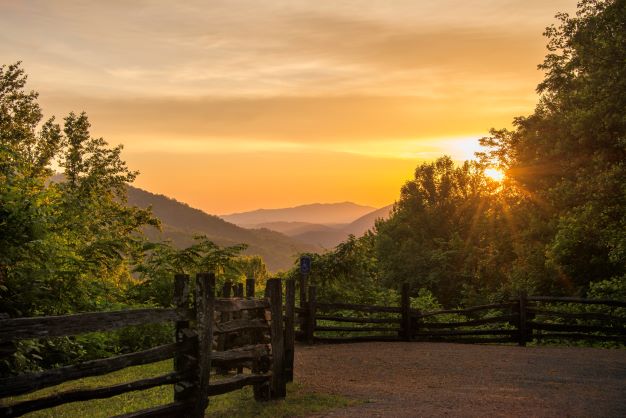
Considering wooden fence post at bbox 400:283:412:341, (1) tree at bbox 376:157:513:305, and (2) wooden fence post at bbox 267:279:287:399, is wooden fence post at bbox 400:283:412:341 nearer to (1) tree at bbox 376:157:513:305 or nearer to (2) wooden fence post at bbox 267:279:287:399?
(2) wooden fence post at bbox 267:279:287:399

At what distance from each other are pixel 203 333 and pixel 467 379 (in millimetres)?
6527

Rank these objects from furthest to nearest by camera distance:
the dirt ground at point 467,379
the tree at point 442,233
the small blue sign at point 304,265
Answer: the tree at point 442,233 < the small blue sign at point 304,265 < the dirt ground at point 467,379

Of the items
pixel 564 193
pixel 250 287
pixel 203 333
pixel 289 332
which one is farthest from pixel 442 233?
pixel 203 333

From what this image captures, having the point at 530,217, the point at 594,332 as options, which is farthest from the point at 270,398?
the point at 530,217

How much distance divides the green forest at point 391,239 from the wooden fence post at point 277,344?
3.87m

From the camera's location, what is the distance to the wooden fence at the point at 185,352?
5.82 metres

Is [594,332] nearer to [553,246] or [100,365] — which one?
[553,246]

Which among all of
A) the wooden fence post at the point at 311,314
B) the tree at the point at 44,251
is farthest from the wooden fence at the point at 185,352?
the wooden fence post at the point at 311,314

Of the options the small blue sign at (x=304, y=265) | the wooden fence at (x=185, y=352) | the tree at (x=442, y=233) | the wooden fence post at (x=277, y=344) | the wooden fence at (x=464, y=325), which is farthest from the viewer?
the tree at (x=442, y=233)

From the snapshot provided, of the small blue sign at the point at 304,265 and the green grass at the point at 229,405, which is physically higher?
the small blue sign at the point at 304,265

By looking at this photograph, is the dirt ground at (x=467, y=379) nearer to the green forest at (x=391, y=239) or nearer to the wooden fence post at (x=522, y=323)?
the wooden fence post at (x=522, y=323)

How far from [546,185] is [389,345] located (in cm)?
1452

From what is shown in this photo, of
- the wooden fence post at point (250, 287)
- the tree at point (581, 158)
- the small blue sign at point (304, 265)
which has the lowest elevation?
the wooden fence post at point (250, 287)

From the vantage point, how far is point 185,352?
7.74 m
